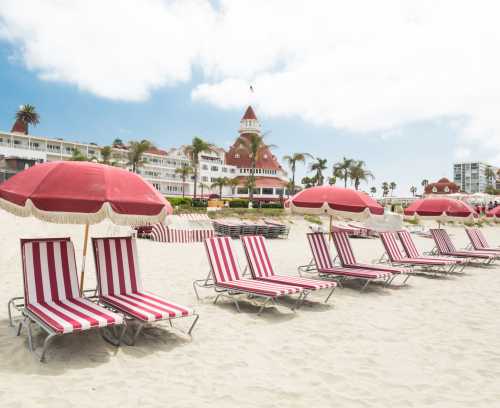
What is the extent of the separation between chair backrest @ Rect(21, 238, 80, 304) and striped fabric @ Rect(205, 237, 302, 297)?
2.33 metres

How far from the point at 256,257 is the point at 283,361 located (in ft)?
10.3

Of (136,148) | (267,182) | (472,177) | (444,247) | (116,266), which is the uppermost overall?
(472,177)

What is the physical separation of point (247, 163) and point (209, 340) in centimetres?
6858

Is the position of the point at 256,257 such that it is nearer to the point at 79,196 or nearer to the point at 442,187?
the point at 79,196

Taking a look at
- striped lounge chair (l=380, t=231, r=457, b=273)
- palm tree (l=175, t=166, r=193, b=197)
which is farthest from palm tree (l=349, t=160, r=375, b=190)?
striped lounge chair (l=380, t=231, r=457, b=273)

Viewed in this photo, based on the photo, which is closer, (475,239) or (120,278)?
(120,278)

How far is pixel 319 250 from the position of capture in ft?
28.6

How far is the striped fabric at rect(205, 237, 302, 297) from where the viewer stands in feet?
20.6

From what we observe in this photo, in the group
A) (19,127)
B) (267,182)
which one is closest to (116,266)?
(267,182)

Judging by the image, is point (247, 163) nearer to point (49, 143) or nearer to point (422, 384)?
point (49, 143)

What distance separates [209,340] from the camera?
5.04 meters

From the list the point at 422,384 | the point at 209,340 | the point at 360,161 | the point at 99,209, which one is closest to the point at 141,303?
the point at 209,340

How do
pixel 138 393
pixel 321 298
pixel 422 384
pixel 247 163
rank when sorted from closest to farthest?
pixel 138 393
pixel 422 384
pixel 321 298
pixel 247 163

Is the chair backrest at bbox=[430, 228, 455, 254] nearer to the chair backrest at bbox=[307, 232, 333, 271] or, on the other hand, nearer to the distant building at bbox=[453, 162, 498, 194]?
the chair backrest at bbox=[307, 232, 333, 271]
